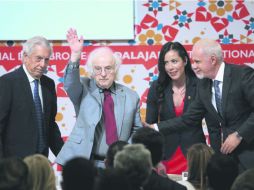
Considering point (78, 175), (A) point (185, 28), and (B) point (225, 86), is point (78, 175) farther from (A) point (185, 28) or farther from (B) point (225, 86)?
(A) point (185, 28)

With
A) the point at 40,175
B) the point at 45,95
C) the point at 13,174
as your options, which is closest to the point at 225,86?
the point at 45,95

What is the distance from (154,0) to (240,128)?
94.8 inches

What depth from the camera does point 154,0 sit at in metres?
5.71

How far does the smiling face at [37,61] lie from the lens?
12.7 ft

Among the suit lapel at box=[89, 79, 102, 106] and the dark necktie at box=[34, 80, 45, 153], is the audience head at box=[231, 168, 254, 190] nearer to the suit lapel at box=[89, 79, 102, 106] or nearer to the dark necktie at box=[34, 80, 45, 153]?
the suit lapel at box=[89, 79, 102, 106]

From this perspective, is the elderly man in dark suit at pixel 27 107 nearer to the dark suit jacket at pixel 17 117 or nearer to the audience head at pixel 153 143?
the dark suit jacket at pixel 17 117

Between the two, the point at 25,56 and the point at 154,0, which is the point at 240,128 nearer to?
the point at 25,56

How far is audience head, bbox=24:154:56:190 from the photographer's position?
8.72 feet

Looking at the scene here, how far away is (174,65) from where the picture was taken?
15.0 ft

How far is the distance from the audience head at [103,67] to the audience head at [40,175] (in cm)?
112

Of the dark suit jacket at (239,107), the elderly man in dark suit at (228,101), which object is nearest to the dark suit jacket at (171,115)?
the elderly man in dark suit at (228,101)

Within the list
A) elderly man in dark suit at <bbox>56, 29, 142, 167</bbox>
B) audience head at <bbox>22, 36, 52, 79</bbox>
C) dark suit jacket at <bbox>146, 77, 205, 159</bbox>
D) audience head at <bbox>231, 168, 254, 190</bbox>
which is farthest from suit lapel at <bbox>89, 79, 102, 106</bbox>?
audience head at <bbox>231, 168, 254, 190</bbox>

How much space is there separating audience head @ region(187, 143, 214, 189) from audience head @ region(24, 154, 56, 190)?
2.91 feet

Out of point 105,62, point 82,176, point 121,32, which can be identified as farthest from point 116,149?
point 121,32
